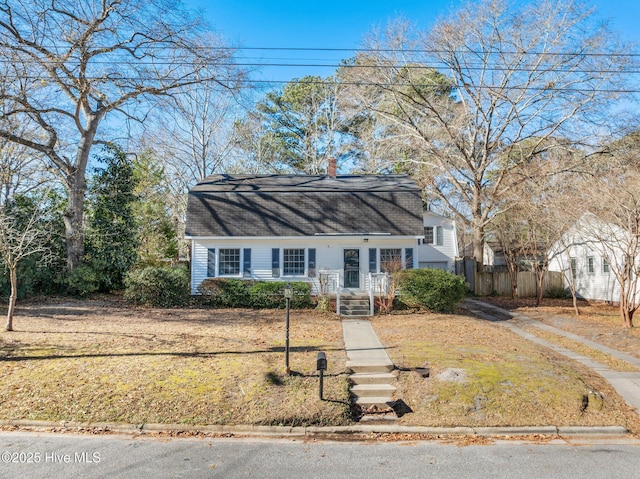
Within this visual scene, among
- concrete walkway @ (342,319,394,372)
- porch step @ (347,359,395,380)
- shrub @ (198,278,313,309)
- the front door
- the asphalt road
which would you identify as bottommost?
the asphalt road

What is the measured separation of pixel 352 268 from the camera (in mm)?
19000

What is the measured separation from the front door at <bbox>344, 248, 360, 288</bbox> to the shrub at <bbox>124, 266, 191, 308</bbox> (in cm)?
718

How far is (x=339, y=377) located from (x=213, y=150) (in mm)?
24033

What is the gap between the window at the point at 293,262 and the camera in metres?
18.9

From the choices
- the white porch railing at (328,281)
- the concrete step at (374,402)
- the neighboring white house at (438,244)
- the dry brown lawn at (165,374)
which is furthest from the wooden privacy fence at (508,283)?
the concrete step at (374,402)

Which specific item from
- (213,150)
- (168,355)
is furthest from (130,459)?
(213,150)

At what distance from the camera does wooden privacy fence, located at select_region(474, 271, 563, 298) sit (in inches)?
990

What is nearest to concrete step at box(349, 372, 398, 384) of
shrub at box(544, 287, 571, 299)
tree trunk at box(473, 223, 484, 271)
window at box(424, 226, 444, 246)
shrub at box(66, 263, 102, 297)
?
shrub at box(66, 263, 102, 297)

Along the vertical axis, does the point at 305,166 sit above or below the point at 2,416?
above

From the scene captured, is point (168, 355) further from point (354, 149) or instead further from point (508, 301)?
point (354, 149)

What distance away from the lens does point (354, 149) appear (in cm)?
3447

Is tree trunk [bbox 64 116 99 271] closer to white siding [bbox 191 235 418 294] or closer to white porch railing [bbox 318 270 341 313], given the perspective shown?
white siding [bbox 191 235 418 294]

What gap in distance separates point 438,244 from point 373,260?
10.5m

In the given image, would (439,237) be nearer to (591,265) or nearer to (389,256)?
(591,265)
